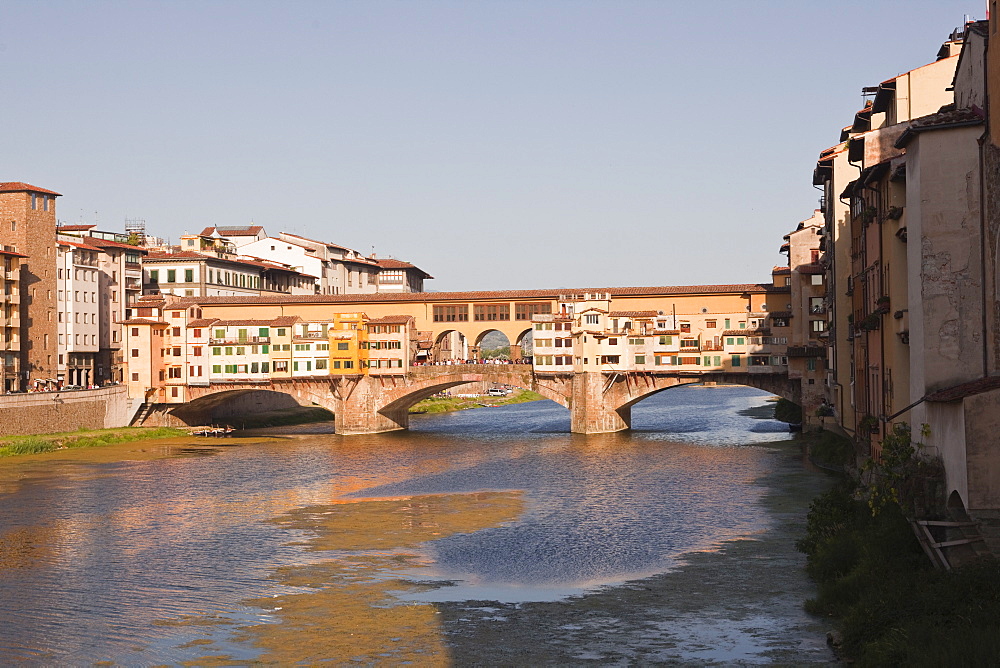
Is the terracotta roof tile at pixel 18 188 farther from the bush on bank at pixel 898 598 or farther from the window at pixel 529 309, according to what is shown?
the bush on bank at pixel 898 598

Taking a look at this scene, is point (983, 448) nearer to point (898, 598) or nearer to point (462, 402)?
point (898, 598)

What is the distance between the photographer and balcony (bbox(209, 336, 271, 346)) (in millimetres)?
76938

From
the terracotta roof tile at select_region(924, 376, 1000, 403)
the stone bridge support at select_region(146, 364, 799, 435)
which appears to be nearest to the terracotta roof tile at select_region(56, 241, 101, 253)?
the stone bridge support at select_region(146, 364, 799, 435)

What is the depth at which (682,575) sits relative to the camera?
27.3 m

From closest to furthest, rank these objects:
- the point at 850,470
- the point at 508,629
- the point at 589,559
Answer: the point at 508,629 < the point at 589,559 < the point at 850,470

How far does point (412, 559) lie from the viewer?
99.3 ft

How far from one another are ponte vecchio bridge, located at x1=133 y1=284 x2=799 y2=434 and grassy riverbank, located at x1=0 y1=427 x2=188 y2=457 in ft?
14.3

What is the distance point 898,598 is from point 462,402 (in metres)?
89.4

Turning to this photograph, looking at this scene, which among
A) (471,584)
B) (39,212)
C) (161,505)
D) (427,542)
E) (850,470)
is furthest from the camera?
(39,212)

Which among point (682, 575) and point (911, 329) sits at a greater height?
point (911, 329)

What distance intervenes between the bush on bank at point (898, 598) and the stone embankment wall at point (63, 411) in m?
50.1

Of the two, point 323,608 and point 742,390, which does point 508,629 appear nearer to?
point 323,608

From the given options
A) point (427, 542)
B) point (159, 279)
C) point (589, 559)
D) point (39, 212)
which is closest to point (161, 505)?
point (427, 542)

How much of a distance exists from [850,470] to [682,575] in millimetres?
14514
